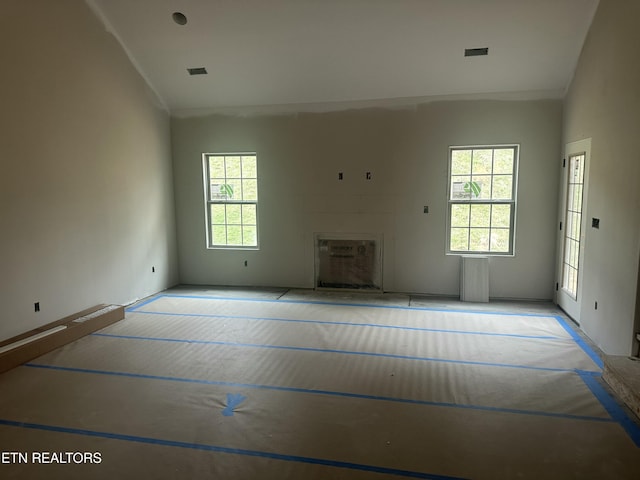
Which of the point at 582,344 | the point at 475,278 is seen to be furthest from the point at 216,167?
the point at 582,344

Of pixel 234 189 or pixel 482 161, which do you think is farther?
pixel 234 189

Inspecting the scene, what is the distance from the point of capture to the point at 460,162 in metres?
5.73

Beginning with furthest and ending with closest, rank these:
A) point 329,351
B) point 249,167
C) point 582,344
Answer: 1. point 249,167
2. point 582,344
3. point 329,351

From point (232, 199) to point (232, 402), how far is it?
13.1 feet

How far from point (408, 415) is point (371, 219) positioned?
11.6 ft

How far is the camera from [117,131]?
17.3 feet

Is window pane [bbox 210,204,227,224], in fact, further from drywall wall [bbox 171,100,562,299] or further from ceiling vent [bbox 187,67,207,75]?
ceiling vent [bbox 187,67,207,75]

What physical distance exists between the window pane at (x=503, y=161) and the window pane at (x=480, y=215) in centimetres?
50

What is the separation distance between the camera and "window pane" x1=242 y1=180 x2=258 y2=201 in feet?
21.0

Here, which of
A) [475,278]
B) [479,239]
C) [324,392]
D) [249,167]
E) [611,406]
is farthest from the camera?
[249,167]

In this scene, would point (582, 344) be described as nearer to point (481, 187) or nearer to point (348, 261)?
point (481, 187)

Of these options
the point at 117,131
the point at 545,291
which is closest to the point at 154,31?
the point at 117,131

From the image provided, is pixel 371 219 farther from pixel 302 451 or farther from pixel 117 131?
pixel 302 451

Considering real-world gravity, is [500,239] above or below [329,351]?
above
